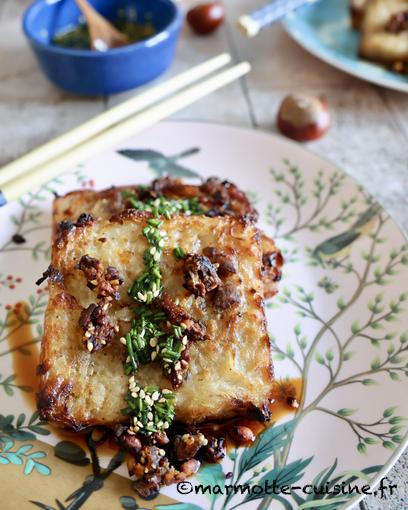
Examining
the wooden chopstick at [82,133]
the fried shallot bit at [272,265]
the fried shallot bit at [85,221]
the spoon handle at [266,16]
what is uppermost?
the spoon handle at [266,16]

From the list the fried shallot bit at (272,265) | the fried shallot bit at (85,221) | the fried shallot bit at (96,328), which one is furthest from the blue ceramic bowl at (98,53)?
the fried shallot bit at (96,328)

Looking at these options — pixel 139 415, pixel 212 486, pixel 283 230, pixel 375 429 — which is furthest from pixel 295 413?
pixel 283 230

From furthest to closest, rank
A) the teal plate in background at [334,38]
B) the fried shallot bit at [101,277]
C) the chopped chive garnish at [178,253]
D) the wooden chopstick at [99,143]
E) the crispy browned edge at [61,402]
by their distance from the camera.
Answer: the teal plate in background at [334,38] < the wooden chopstick at [99,143] < the chopped chive garnish at [178,253] < the fried shallot bit at [101,277] < the crispy browned edge at [61,402]

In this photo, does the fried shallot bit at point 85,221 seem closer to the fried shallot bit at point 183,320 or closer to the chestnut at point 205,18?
the fried shallot bit at point 183,320

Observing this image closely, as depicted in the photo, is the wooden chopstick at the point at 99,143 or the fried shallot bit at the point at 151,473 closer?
the fried shallot bit at the point at 151,473

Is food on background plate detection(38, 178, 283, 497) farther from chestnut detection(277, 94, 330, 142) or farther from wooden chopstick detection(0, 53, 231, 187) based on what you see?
chestnut detection(277, 94, 330, 142)

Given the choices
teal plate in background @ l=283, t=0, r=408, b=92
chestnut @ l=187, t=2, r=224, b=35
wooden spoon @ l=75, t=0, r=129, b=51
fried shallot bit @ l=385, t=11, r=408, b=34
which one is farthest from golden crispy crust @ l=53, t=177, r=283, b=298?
chestnut @ l=187, t=2, r=224, b=35
